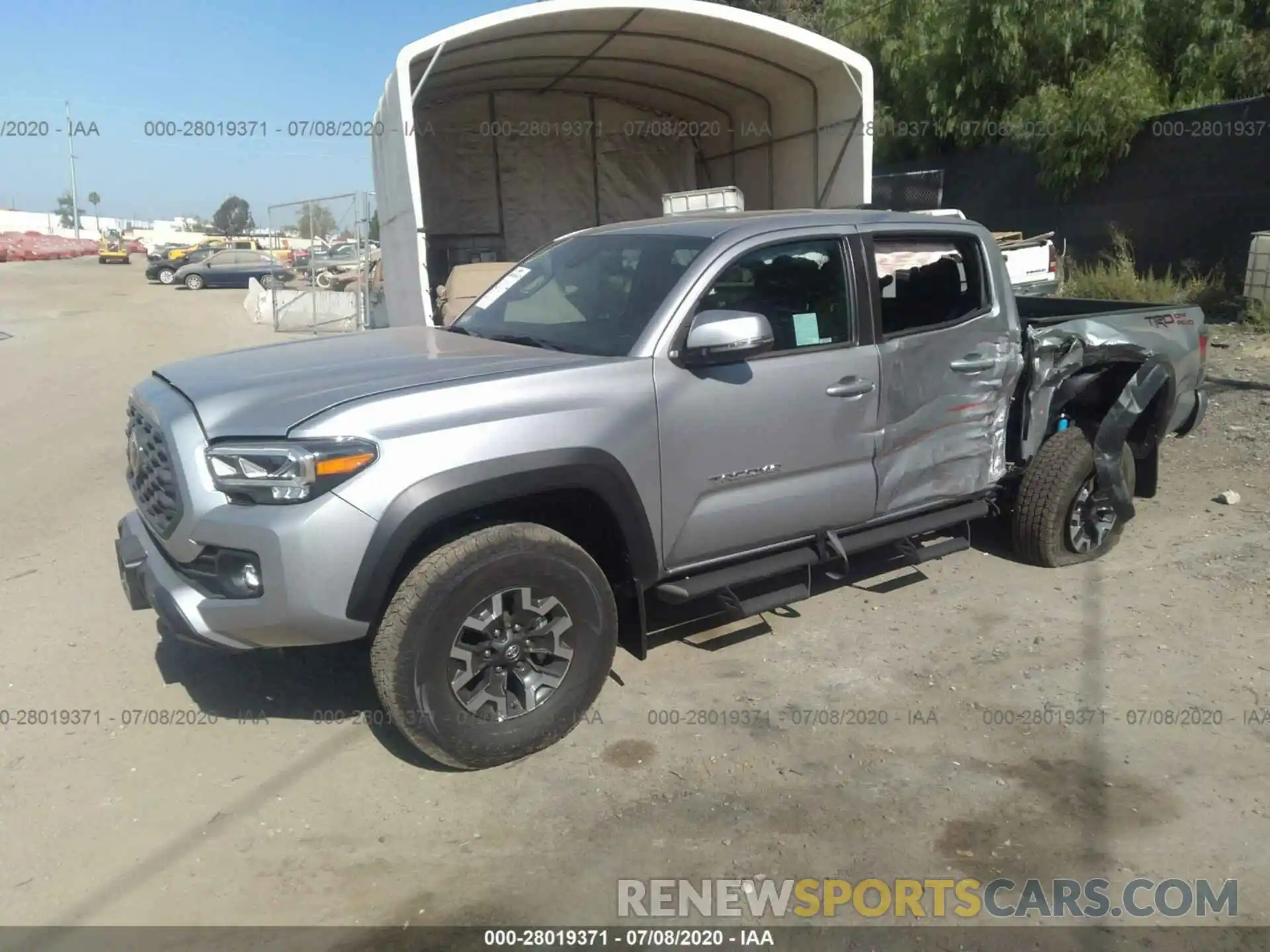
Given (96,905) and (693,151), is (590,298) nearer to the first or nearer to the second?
(96,905)

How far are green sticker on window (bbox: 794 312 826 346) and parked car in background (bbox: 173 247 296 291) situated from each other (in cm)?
3052

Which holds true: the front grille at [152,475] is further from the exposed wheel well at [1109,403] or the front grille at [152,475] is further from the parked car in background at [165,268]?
the parked car in background at [165,268]

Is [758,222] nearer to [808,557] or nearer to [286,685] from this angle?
[808,557]

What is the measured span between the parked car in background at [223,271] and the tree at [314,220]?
11268 mm

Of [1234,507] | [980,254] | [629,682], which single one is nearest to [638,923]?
[629,682]

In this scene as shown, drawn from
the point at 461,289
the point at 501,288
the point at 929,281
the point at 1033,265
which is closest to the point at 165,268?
the point at 461,289

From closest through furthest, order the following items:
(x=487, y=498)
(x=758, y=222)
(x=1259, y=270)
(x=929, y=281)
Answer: (x=487, y=498) < (x=758, y=222) < (x=929, y=281) < (x=1259, y=270)

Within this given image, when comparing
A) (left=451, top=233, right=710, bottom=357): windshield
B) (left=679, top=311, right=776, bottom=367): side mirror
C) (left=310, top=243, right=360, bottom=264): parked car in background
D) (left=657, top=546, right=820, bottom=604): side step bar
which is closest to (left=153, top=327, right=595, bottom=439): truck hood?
(left=451, top=233, right=710, bottom=357): windshield

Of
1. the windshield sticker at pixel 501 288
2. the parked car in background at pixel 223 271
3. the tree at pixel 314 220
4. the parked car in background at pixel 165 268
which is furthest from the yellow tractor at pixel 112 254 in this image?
the windshield sticker at pixel 501 288

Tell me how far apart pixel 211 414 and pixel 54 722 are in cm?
159

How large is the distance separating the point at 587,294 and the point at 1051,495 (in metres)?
2.75

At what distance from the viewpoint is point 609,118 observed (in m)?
15.5

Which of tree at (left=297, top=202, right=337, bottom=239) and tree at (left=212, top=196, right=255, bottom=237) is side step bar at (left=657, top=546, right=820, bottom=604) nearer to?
tree at (left=297, top=202, right=337, bottom=239)

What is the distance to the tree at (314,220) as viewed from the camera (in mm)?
19484
